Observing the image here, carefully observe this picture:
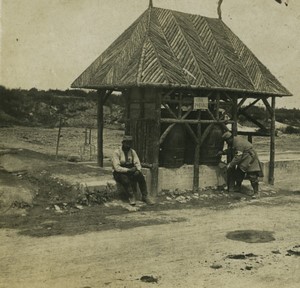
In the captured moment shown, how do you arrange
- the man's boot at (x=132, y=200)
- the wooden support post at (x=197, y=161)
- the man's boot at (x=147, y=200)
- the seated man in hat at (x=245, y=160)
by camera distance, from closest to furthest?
1. the man's boot at (x=132, y=200)
2. the man's boot at (x=147, y=200)
3. the wooden support post at (x=197, y=161)
4. the seated man in hat at (x=245, y=160)

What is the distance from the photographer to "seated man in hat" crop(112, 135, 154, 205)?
11133 mm

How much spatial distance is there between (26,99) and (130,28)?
25.2 m

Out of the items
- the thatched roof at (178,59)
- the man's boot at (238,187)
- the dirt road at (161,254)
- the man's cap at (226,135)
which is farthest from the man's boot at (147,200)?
the man's boot at (238,187)

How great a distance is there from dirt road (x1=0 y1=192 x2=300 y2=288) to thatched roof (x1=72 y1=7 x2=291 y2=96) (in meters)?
3.55

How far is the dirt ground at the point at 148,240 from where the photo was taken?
21.0ft

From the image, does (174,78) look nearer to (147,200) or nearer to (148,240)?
(147,200)

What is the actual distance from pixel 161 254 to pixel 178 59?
665 cm

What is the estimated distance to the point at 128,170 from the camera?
11.1 metres

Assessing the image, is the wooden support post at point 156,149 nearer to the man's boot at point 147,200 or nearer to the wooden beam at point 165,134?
the wooden beam at point 165,134

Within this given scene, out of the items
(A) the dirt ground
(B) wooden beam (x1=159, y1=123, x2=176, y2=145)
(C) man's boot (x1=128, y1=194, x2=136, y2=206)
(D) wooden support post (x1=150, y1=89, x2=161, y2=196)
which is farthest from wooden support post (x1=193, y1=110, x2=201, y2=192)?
(C) man's boot (x1=128, y1=194, x2=136, y2=206)

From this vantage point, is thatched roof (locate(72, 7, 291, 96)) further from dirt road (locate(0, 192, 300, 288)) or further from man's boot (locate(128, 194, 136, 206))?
dirt road (locate(0, 192, 300, 288))

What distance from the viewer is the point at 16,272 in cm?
641

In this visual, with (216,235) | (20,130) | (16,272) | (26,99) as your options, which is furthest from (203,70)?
(26,99)

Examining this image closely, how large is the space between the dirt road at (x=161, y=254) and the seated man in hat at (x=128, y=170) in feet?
3.03
